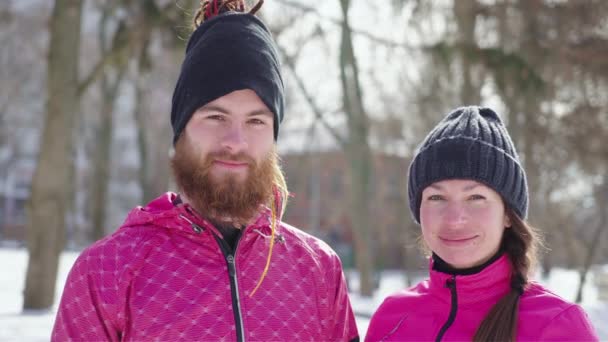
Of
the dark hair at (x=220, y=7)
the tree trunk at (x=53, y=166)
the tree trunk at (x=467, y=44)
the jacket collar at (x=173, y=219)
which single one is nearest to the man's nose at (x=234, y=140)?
the jacket collar at (x=173, y=219)

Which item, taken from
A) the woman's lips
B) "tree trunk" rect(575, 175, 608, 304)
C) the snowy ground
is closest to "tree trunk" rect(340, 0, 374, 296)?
the snowy ground

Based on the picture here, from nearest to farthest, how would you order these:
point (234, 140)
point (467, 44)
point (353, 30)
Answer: point (234, 140), point (467, 44), point (353, 30)

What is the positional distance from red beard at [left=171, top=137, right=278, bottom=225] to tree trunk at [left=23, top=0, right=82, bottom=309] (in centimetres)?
635

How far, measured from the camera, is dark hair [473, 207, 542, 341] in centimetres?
239

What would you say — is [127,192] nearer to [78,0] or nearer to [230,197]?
[78,0]

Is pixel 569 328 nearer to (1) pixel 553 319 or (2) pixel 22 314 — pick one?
(1) pixel 553 319

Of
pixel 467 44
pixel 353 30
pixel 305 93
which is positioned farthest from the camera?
pixel 305 93

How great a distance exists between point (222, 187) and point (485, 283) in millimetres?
1010

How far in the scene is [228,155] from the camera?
2.52 meters

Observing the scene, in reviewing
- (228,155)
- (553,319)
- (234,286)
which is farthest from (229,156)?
(553,319)

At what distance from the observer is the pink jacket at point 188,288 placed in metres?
2.30

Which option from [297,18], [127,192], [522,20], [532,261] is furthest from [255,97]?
[127,192]

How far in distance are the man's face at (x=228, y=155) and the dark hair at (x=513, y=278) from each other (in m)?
0.92

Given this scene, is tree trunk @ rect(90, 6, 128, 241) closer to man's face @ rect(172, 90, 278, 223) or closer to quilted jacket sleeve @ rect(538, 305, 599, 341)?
man's face @ rect(172, 90, 278, 223)
